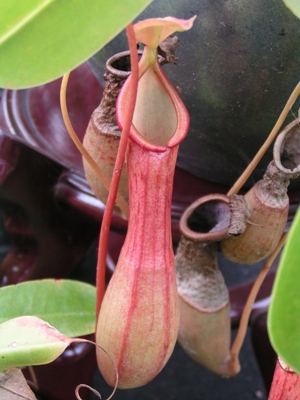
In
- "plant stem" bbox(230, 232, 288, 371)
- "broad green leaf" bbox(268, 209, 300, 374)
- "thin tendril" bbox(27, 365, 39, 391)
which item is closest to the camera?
"broad green leaf" bbox(268, 209, 300, 374)

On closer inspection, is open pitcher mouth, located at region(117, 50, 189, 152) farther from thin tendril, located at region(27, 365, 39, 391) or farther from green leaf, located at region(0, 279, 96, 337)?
thin tendril, located at region(27, 365, 39, 391)

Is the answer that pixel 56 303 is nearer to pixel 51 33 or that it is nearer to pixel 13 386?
pixel 13 386

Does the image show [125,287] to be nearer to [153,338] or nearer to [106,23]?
[153,338]

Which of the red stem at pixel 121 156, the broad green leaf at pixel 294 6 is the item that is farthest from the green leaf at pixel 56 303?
the broad green leaf at pixel 294 6

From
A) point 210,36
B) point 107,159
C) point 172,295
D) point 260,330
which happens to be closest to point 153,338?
point 172,295

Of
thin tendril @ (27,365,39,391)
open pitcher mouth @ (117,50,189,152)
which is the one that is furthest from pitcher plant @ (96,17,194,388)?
thin tendril @ (27,365,39,391)

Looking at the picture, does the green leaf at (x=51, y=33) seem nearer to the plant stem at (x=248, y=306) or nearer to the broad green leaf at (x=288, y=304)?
the broad green leaf at (x=288, y=304)

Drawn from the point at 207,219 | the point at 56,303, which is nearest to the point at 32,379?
the point at 56,303
